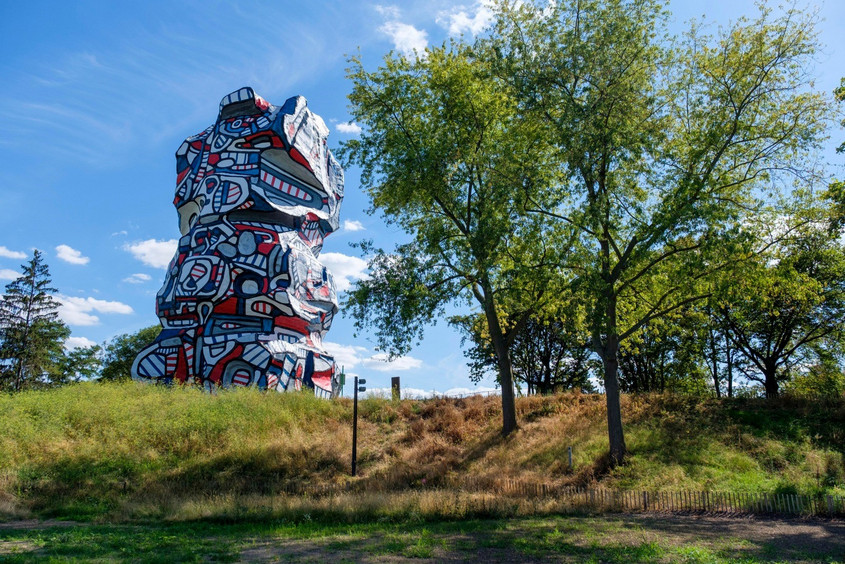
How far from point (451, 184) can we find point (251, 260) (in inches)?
408

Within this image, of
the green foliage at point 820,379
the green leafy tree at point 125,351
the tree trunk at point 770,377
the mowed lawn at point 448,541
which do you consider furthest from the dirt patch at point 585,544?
the green leafy tree at point 125,351

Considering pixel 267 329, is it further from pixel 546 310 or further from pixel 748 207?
pixel 748 207

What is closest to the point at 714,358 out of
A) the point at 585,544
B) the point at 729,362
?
the point at 729,362

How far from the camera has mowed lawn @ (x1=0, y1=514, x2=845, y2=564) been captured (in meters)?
8.59

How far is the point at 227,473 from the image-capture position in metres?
18.3

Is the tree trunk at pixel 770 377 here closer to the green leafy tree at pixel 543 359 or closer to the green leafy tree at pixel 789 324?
the green leafy tree at pixel 789 324

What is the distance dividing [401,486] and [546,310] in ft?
26.1

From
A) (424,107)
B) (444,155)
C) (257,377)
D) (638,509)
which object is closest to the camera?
(638,509)

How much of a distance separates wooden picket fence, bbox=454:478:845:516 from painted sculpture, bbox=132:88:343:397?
1454cm

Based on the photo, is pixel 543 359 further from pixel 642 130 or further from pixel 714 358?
pixel 642 130

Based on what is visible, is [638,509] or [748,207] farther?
[748,207]

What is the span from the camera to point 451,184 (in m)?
20.8

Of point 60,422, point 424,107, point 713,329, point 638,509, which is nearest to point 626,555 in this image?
point 638,509

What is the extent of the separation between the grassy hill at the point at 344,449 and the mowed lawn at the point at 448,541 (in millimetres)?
1877
